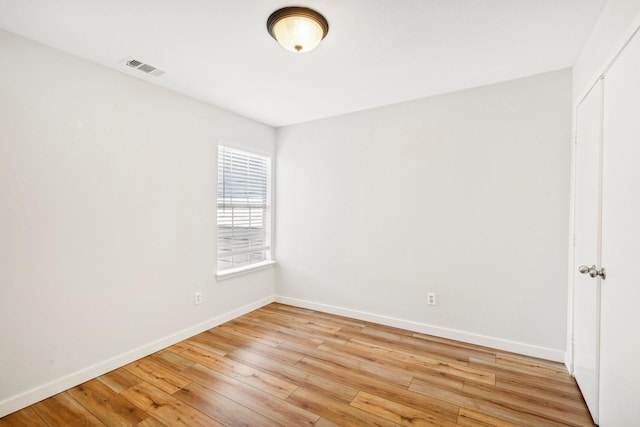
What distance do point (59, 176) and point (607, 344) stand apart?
12.0 ft

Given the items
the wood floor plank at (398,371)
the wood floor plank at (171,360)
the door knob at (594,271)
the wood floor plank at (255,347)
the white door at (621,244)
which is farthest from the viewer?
the wood floor plank at (255,347)

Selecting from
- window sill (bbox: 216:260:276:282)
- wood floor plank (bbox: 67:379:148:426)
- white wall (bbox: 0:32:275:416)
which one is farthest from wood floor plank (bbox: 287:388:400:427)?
window sill (bbox: 216:260:276:282)

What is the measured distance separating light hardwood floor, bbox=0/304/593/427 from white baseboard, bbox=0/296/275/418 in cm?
5

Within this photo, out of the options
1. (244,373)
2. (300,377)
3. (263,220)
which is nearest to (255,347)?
(244,373)

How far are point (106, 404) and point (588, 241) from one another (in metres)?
3.43

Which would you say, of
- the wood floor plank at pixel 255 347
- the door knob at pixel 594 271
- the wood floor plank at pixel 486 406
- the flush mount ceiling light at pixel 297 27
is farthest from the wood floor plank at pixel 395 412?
the flush mount ceiling light at pixel 297 27

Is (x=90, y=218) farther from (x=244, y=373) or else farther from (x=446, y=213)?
(x=446, y=213)

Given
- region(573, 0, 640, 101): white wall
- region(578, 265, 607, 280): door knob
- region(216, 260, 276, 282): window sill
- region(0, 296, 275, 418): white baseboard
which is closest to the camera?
region(573, 0, 640, 101): white wall

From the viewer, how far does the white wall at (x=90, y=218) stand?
197 cm

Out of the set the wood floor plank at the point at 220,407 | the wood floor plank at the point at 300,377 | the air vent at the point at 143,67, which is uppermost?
the air vent at the point at 143,67

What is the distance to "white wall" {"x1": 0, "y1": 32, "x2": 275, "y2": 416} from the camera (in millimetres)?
1972

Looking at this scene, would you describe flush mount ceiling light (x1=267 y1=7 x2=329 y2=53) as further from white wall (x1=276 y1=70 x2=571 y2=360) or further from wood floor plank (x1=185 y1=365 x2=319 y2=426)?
wood floor plank (x1=185 y1=365 x2=319 y2=426)

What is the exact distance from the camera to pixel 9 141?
6.36ft

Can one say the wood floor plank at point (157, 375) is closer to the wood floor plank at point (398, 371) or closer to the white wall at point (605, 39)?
the wood floor plank at point (398, 371)
